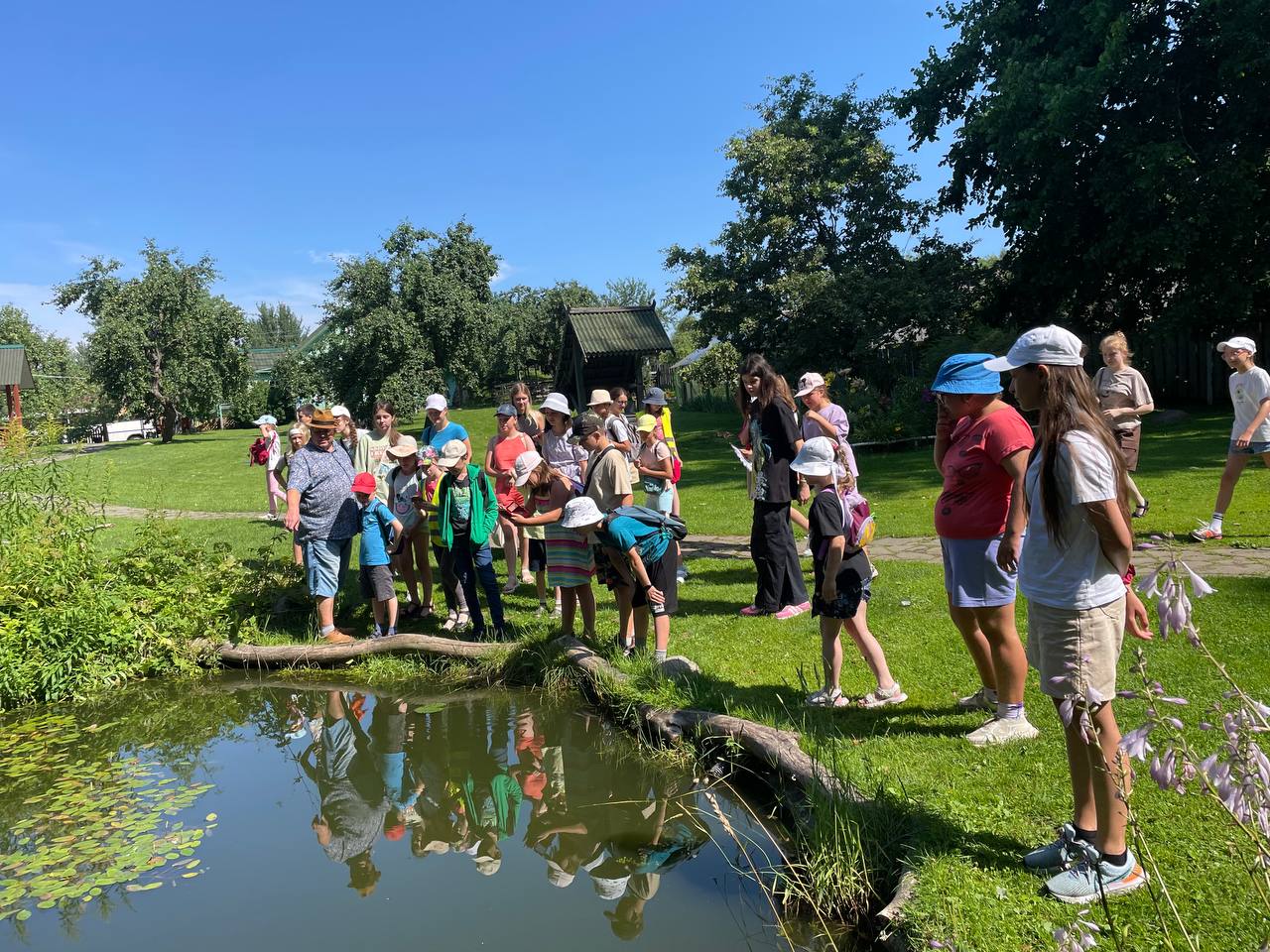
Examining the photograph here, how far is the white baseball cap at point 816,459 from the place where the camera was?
4875 millimetres

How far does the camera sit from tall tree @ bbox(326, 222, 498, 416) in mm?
29859

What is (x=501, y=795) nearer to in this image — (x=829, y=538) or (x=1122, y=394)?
(x=829, y=538)

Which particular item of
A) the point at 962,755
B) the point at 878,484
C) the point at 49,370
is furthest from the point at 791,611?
the point at 49,370

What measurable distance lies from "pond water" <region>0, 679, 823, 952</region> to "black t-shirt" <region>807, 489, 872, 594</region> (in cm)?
132

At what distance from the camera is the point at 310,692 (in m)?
7.05

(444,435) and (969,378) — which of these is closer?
(969,378)

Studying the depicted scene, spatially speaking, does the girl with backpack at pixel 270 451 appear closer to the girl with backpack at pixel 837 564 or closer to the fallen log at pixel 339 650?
the fallen log at pixel 339 650

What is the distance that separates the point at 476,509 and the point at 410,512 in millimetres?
1041

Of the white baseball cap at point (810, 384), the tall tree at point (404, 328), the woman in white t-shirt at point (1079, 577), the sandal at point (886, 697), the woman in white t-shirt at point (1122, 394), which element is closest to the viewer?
the woman in white t-shirt at point (1079, 577)

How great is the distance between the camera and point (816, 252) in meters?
23.6

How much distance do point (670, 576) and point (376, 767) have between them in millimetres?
2268

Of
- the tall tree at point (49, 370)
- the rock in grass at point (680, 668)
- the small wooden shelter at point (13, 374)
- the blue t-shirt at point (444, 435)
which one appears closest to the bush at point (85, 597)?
the blue t-shirt at point (444, 435)

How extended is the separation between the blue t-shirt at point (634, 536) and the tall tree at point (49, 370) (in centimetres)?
3411

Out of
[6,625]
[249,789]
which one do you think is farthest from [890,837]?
[6,625]
